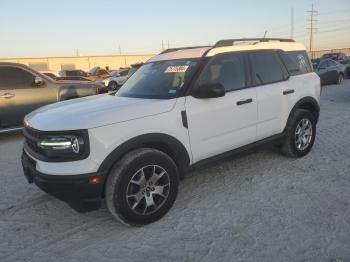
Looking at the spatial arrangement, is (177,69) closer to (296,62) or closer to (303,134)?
(296,62)

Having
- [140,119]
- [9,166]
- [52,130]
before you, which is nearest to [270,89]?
[140,119]

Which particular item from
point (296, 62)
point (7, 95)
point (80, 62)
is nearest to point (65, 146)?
point (296, 62)

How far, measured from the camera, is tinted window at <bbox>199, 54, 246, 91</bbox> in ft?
13.8

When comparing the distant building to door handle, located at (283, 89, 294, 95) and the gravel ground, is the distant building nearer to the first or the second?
door handle, located at (283, 89, 294, 95)

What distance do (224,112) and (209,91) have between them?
1.47 ft

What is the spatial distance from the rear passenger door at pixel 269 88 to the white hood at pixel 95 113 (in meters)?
1.49

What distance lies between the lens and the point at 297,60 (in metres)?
5.50

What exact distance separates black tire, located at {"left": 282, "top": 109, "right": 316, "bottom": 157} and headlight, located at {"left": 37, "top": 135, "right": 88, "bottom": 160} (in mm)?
3260

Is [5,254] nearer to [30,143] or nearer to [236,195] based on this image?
[30,143]

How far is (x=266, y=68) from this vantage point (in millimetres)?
4922

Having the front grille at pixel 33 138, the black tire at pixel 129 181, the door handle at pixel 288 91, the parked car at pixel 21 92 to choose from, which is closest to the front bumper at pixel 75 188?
the black tire at pixel 129 181

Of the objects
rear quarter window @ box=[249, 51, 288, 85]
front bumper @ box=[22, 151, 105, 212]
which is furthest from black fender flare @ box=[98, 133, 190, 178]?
rear quarter window @ box=[249, 51, 288, 85]

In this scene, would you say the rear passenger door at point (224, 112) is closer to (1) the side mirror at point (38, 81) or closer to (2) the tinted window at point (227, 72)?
(2) the tinted window at point (227, 72)

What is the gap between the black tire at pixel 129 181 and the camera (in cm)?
339
